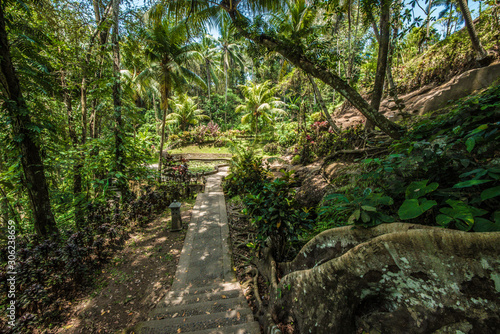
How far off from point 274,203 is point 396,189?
1459 mm

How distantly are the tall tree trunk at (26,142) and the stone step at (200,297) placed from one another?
2733mm

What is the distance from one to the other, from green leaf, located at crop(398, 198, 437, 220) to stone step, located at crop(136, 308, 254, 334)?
2074mm

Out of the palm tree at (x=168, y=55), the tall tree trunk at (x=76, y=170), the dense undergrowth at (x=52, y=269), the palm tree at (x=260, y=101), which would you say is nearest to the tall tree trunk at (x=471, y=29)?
the palm tree at (x=168, y=55)

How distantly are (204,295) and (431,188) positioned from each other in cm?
310

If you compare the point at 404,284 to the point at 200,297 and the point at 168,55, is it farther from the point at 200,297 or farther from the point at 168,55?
the point at 168,55


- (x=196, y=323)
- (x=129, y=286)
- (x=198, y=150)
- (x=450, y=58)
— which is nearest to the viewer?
(x=196, y=323)

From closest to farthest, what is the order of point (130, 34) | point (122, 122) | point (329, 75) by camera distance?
point (329, 75) < point (122, 122) < point (130, 34)

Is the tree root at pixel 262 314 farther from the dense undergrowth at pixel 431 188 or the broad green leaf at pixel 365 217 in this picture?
the broad green leaf at pixel 365 217

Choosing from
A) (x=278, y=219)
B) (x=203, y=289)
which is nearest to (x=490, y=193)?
(x=278, y=219)

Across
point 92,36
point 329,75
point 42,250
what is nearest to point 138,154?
point 42,250

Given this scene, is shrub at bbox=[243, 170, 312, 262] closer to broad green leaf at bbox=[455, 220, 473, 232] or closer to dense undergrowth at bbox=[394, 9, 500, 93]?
broad green leaf at bbox=[455, 220, 473, 232]

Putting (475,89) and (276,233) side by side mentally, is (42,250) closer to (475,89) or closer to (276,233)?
(276,233)

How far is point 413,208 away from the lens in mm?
1279

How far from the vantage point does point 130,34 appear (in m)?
6.87
